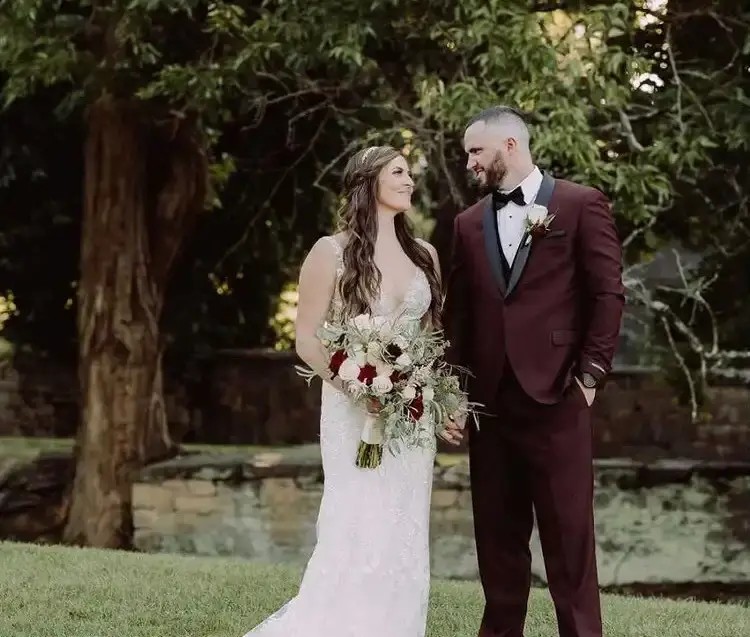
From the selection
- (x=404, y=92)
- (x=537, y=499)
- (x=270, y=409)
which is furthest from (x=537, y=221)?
(x=270, y=409)

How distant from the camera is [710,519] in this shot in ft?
35.4

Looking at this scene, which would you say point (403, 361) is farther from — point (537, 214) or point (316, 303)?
point (537, 214)

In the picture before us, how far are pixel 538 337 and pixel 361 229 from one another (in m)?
0.82

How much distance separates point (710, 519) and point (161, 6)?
6280 millimetres

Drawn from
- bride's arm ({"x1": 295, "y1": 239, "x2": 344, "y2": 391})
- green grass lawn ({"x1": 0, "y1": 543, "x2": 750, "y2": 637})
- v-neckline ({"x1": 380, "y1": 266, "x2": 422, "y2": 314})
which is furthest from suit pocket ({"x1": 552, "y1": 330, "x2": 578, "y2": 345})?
green grass lawn ({"x1": 0, "y1": 543, "x2": 750, "y2": 637})

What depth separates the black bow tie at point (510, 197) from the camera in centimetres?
484

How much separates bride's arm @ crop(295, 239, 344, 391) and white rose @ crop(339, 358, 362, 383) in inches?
6.7

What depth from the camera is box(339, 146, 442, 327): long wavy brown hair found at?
16.0 ft

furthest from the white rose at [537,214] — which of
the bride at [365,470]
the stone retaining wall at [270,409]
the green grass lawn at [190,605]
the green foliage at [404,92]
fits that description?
the stone retaining wall at [270,409]

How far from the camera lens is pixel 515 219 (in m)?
4.84

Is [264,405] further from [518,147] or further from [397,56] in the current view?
[518,147]

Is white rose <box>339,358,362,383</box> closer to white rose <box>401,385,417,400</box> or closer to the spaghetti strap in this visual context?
white rose <box>401,385,417,400</box>

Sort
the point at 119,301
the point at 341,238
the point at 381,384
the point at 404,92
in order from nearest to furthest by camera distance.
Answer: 1. the point at 381,384
2. the point at 341,238
3. the point at 404,92
4. the point at 119,301

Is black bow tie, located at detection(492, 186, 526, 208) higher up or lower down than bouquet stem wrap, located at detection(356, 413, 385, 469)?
higher up
